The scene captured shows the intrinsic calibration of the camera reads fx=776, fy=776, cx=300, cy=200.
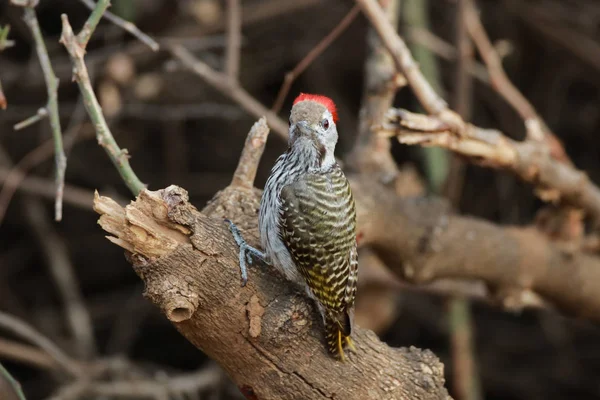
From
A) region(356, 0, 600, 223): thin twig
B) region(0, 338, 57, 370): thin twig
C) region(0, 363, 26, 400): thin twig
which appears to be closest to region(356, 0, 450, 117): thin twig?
region(356, 0, 600, 223): thin twig

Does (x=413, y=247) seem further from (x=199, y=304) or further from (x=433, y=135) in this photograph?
(x=199, y=304)

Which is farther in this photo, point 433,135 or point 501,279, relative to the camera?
point 501,279

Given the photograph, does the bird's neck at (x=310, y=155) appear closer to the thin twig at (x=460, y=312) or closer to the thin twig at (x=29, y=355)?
the thin twig at (x=460, y=312)

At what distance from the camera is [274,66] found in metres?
4.72

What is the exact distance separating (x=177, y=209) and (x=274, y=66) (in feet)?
10.1

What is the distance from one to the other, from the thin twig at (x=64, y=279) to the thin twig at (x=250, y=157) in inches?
84.5

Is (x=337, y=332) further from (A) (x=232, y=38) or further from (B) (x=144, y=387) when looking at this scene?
(B) (x=144, y=387)

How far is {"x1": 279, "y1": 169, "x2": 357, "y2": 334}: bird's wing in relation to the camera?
205 centimetres

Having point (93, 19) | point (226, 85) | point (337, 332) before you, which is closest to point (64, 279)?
point (226, 85)

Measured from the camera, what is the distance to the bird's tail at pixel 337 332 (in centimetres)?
194

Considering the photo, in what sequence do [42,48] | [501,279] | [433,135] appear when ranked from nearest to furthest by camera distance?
[42,48]
[433,135]
[501,279]

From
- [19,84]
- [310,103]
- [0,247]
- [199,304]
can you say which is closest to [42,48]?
[310,103]

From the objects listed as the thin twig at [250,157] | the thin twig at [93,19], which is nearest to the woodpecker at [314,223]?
the thin twig at [250,157]

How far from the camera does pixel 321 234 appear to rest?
2104 millimetres
